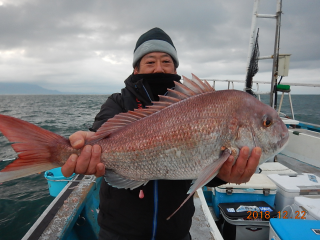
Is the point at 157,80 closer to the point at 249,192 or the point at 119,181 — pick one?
the point at 119,181

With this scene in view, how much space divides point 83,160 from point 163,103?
0.93 metres

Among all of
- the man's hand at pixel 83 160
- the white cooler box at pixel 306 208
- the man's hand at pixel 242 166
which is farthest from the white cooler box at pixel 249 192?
the man's hand at pixel 83 160

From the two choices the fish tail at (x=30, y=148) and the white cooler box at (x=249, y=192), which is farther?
the white cooler box at (x=249, y=192)

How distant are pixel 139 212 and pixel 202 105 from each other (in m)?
1.29

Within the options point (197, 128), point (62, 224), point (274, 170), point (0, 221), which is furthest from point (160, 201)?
point (0, 221)

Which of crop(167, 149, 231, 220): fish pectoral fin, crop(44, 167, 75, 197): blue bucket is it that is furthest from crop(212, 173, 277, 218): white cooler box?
crop(44, 167, 75, 197): blue bucket

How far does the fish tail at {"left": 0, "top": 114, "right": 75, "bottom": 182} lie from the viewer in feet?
5.17

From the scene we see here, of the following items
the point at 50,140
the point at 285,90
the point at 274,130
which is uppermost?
the point at 285,90

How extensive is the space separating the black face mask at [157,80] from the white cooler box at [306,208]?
299cm

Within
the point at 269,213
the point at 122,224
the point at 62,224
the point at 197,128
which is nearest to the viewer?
the point at 197,128

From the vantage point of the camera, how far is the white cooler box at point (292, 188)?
3.76 meters

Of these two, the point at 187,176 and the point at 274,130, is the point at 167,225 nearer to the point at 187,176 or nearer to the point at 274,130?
the point at 187,176

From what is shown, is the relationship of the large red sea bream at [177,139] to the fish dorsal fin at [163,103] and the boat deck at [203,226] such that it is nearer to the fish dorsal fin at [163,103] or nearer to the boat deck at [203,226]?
the fish dorsal fin at [163,103]

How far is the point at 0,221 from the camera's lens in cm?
611
